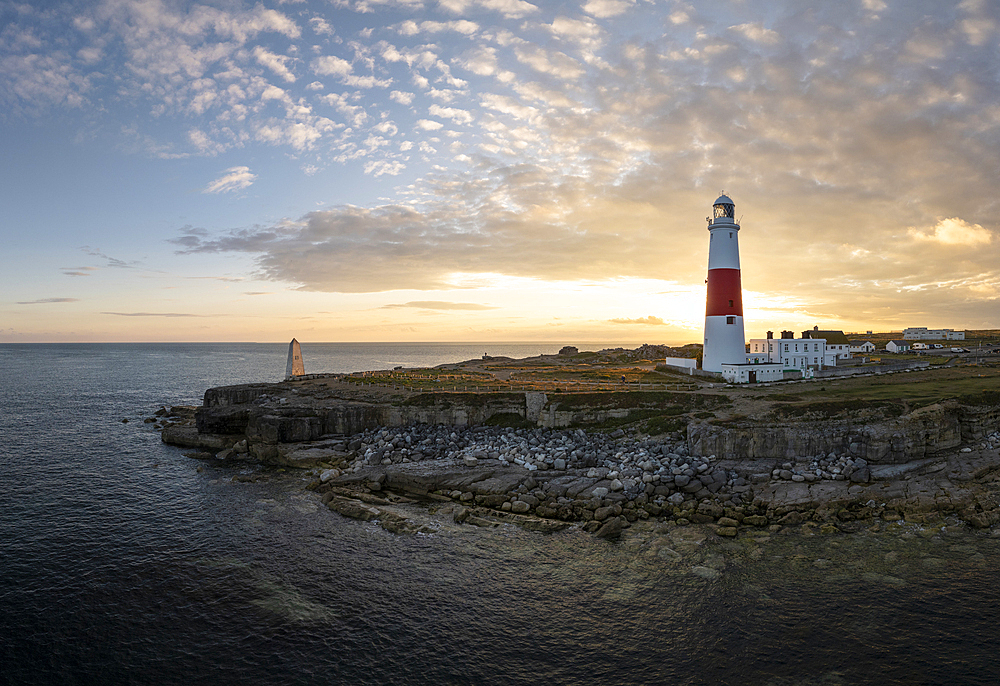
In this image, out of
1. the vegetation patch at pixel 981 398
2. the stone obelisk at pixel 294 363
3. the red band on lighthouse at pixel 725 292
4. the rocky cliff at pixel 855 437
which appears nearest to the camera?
the rocky cliff at pixel 855 437

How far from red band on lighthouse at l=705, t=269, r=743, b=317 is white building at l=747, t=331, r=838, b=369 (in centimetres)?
699

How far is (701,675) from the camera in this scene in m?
14.6

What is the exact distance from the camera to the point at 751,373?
2063 inches

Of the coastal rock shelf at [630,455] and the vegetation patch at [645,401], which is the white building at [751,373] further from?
the vegetation patch at [645,401]

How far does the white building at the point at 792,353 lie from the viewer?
57.9 meters

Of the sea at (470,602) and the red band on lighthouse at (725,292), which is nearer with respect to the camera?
the sea at (470,602)

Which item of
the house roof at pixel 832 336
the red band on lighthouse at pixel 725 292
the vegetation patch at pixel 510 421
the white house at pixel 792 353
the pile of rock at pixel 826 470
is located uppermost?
the red band on lighthouse at pixel 725 292

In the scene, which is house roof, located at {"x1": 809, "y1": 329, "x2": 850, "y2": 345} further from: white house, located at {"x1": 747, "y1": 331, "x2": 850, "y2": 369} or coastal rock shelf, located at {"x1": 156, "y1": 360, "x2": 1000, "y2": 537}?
coastal rock shelf, located at {"x1": 156, "y1": 360, "x2": 1000, "y2": 537}

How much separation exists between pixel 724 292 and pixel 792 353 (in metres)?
13.7

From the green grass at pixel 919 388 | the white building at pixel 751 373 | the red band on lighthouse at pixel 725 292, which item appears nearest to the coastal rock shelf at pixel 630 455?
the green grass at pixel 919 388

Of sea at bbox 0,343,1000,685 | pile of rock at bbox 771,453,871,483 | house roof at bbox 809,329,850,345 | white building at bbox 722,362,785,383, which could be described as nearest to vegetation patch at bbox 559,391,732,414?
pile of rock at bbox 771,453,871,483

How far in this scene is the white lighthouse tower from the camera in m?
52.4

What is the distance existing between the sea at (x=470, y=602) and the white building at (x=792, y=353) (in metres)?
36.0

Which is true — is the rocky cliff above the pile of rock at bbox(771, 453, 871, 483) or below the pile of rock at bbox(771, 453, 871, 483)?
above
